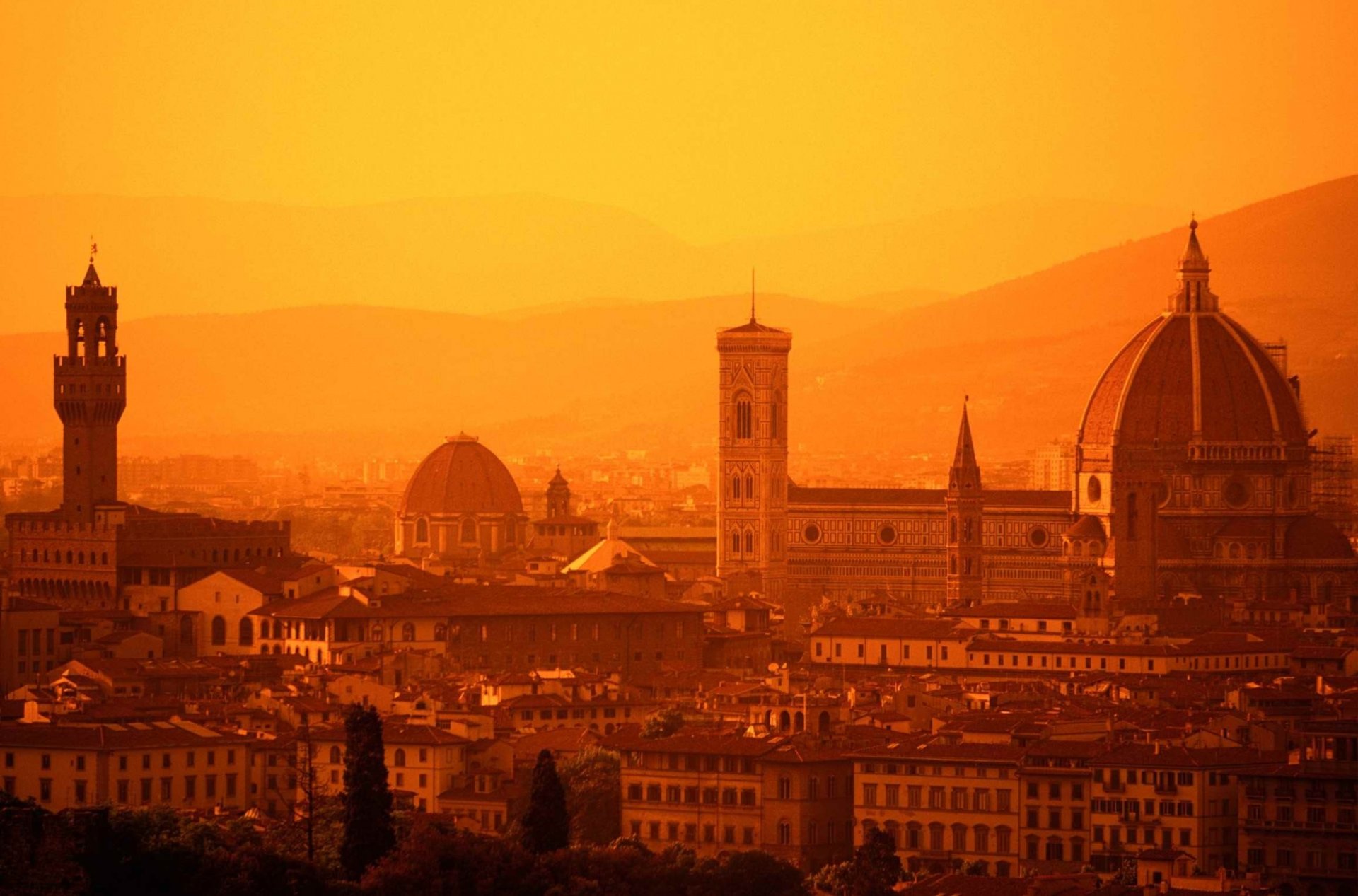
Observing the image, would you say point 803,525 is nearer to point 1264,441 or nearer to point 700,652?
point 1264,441

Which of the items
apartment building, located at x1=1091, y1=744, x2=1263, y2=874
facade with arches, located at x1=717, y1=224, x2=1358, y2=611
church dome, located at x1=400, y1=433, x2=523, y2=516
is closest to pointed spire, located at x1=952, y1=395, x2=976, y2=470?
facade with arches, located at x1=717, y1=224, x2=1358, y2=611

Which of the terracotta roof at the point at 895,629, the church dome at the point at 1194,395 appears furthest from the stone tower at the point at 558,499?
the terracotta roof at the point at 895,629

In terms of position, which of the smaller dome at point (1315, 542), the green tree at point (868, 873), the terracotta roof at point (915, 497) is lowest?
the green tree at point (868, 873)

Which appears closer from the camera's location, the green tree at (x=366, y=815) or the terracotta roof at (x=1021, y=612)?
the green tree at (x=366, y=815)


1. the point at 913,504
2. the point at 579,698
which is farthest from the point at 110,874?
the point at 913,504

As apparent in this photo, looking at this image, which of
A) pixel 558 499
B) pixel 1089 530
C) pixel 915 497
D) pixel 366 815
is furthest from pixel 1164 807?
pixel 558 499

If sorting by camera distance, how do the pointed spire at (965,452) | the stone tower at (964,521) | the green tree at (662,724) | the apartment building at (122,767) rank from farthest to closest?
the stone tower at (964,521) < the pointed spire at (965,452) < the green tree at (662,724) < the apartment building at (122,767)

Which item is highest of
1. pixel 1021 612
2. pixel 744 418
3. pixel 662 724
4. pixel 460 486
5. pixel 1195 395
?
pixel 1195 395

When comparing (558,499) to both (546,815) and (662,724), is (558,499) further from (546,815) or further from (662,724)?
(546,815)

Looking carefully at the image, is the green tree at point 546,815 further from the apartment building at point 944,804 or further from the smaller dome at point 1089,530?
the smaller dome at point 1089,530
